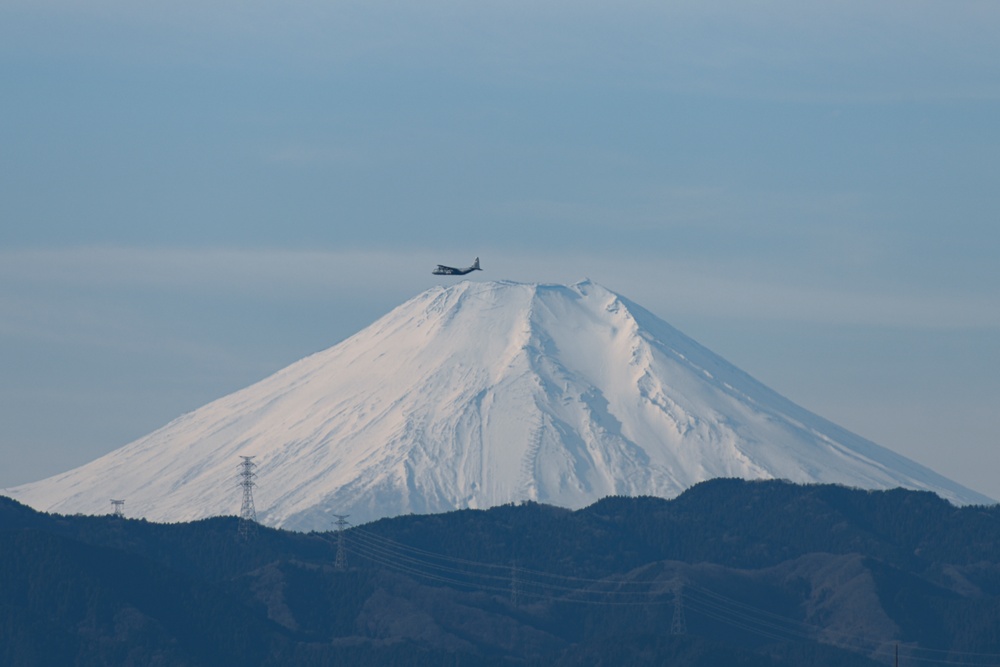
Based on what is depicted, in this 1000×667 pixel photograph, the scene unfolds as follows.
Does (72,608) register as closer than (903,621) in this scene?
Yes

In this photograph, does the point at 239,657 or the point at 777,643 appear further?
the point at 777,643

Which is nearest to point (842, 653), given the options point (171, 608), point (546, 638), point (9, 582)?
point (546, 638)

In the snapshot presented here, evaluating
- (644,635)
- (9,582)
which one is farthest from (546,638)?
(9,582)

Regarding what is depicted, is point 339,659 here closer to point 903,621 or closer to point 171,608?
point 171,608

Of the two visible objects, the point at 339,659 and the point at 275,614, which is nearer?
the point at 339,659

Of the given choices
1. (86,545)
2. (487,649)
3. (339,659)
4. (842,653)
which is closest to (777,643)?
(842,653)

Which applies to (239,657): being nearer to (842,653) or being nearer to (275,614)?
(275,614)

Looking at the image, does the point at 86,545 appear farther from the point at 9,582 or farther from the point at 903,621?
the point at 903,621
